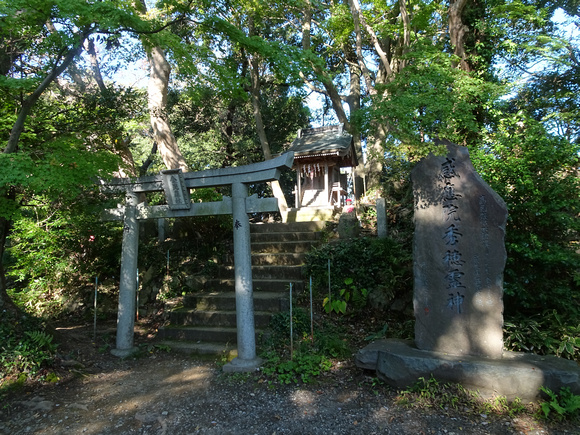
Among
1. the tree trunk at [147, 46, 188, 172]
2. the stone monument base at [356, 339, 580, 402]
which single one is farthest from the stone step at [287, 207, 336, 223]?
the stone monument base at [356, 339, 580, 402]

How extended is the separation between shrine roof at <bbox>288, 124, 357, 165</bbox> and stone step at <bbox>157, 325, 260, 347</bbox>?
7590 millimetres

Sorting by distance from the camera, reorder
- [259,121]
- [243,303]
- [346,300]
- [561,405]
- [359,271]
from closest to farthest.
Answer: [561,405] < [243,303] < [346,300] < [359,271] < [259,121]

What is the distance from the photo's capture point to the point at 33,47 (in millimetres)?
5734

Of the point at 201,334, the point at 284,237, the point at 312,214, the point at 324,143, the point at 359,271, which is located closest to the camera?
the point at 201,334

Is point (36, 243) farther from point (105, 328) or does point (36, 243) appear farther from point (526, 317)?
point (526, 317)

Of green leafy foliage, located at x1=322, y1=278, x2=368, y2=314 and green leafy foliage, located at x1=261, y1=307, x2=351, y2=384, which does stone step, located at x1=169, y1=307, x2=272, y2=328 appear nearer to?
green leafy foliage, located at x1=261, y1=307, x2=351, y2=384

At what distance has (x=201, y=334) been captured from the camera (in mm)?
6336

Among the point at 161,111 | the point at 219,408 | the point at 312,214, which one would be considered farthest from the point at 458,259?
the point at 161,111

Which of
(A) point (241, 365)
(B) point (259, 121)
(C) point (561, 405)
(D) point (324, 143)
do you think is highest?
(B) point (259, 121)

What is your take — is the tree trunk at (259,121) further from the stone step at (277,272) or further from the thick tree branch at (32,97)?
the thick tree branch at (32,97)

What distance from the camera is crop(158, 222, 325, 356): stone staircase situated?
6203 millimetres

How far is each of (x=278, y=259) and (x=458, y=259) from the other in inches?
177

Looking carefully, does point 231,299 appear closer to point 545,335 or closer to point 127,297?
point 127,297

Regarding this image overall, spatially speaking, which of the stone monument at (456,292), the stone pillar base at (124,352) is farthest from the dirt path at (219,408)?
the stone pillar base at (124,352)
